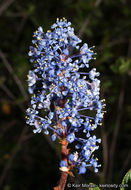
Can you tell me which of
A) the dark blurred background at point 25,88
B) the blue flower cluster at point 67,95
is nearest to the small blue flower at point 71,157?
the blue flower cluster at point 67,95

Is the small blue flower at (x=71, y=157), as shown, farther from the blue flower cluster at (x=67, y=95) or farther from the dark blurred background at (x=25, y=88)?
the dark blurred background at (x=25, y=88)

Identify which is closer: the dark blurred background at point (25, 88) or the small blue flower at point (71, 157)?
the small blue flower at point (71, 157)

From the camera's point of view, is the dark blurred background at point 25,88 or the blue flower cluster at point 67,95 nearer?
the blue flower cluster at point 67,95

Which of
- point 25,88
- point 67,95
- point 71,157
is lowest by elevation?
point 71,157

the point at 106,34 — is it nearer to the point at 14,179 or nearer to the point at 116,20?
the point at 116,20

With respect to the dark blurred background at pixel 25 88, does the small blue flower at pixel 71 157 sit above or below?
below

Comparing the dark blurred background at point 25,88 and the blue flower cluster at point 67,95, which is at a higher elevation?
the dark blurred background at point 25,88

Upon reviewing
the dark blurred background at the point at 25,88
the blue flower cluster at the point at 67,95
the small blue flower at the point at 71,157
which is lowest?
the small blue flower at the point at 71,157

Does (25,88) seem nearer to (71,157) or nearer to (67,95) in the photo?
(67,95)

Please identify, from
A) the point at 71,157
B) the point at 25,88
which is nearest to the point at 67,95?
the point at 71,157
